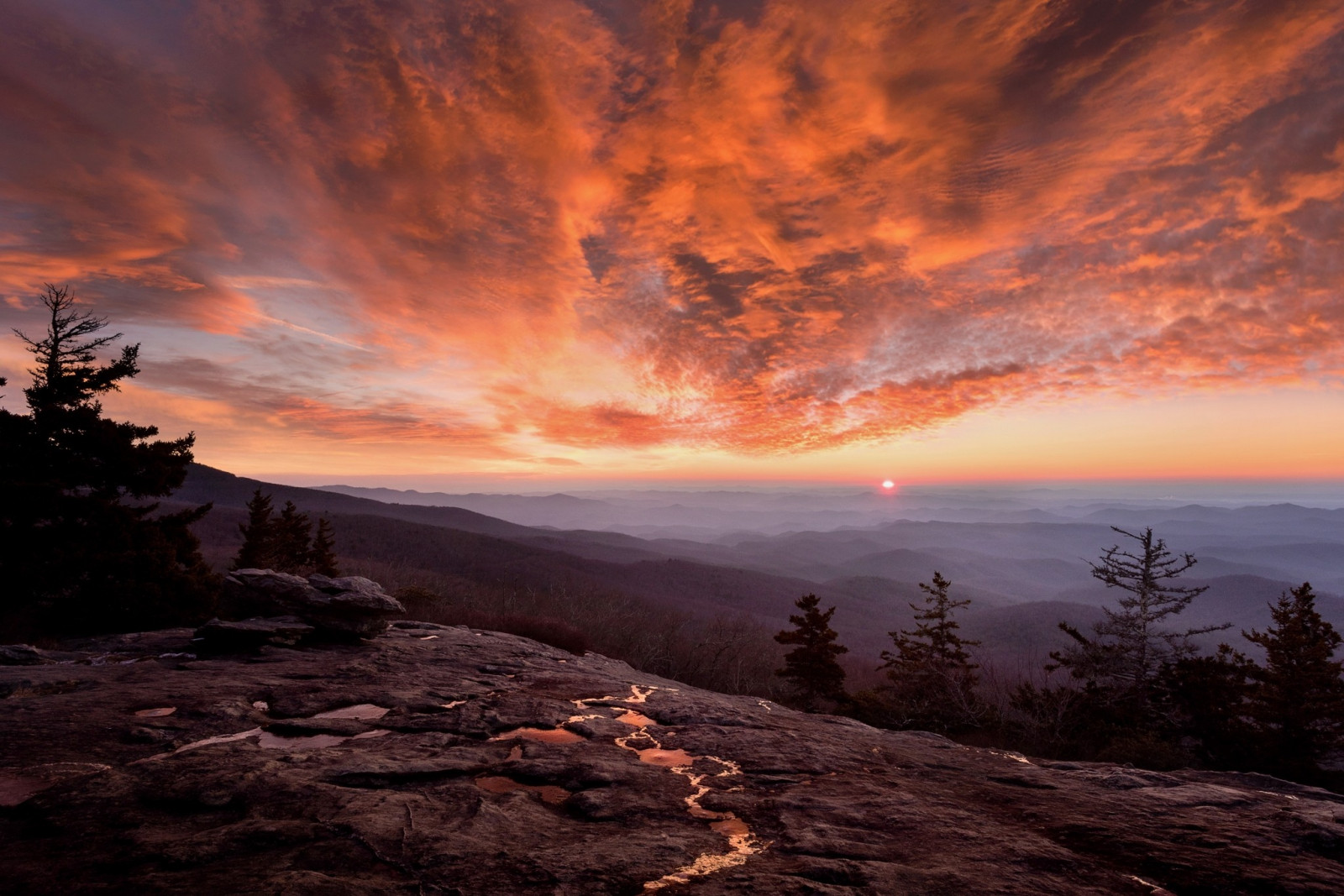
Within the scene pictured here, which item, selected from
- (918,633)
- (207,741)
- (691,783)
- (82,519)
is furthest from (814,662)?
(82,519)

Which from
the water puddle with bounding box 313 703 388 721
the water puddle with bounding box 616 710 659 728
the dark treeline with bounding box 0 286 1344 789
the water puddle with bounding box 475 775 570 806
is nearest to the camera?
the water puddle with bounding box 475 775 570 806

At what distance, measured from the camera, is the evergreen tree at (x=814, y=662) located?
31609mm

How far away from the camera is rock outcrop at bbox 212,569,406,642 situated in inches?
604

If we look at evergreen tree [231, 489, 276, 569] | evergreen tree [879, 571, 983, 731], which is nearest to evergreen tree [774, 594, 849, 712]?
evergreen tree [879, 571, 983, 731]

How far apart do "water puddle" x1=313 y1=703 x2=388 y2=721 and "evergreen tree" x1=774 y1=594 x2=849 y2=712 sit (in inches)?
996

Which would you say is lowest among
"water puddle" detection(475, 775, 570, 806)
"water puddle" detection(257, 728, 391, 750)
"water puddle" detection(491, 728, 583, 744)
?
"water puddle" detection(491, 728, 583, 744)

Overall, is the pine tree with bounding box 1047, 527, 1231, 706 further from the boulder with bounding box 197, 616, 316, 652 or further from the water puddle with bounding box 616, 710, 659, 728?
the boulder with bounding box 197, 616, 316, 652

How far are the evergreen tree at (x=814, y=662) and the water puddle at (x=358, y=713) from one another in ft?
83.0

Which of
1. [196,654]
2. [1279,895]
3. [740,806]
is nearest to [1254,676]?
[1279,895]

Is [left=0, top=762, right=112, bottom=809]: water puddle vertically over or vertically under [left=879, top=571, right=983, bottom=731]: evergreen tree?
over

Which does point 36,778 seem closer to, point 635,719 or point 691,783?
point 691,783

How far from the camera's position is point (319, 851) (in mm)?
5316

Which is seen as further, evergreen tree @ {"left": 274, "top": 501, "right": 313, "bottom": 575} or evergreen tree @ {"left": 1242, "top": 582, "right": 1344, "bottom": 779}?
evergreen tree @ {"left": 274, "top": 501, "right": 313, "bottom": 575}

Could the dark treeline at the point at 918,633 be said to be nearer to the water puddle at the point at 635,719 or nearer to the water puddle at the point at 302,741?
the water puddle at the point at 635,719
